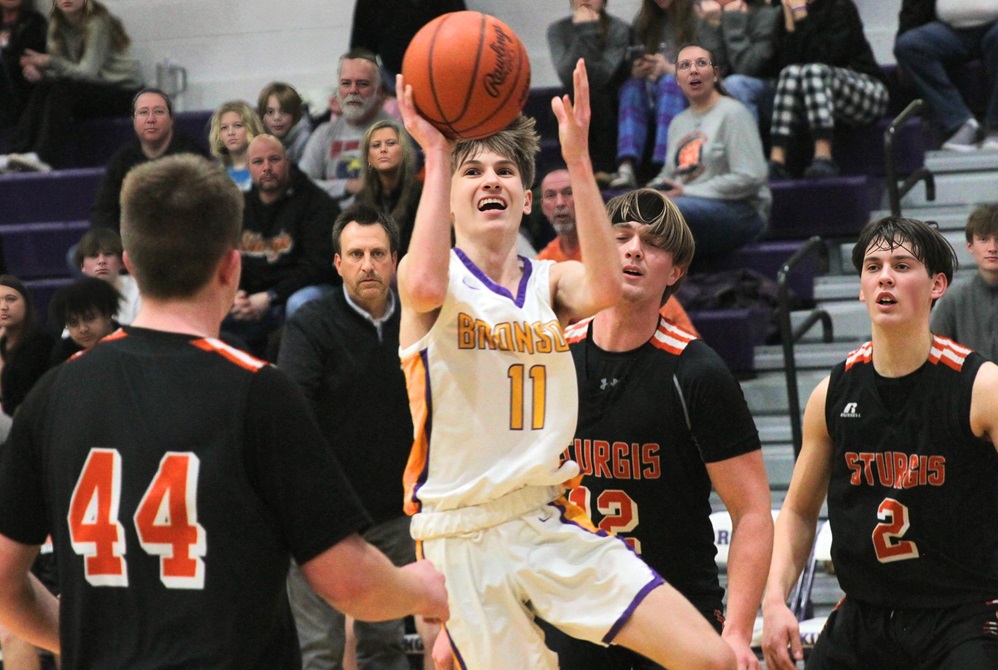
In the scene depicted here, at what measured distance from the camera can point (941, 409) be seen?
13.8ft

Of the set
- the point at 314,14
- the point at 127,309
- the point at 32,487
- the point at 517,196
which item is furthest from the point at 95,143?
the point at 32,487

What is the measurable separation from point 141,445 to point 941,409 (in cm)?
253

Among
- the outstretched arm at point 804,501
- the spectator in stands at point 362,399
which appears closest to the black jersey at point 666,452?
the outstretched arm at point 804,501

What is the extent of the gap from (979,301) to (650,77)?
321cm

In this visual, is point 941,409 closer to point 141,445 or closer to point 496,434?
point 496,434

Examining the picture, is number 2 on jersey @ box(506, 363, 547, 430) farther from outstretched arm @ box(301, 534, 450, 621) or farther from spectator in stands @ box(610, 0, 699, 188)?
spectator in stands @ box(610, 0, 699, 188)

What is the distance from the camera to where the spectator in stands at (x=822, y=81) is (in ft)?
29.2

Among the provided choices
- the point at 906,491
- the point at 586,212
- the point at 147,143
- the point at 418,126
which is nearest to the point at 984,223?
the point at 906,491

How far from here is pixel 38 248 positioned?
10625 millimetres

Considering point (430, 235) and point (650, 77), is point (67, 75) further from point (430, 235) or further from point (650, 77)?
point (430, 235)

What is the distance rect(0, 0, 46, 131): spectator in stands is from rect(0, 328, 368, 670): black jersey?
9.29m

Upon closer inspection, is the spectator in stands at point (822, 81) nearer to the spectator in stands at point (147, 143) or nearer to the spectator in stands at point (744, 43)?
the spectator in stands at point (744, 43)

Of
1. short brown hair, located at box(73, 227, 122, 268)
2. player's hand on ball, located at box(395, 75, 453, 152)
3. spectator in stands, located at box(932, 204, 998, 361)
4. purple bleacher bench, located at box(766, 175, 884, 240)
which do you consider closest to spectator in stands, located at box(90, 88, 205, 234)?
short brown hair, located at box(73, 227, 122, 268)

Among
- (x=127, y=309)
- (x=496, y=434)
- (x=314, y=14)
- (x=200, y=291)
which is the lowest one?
(x=127, y=309)
